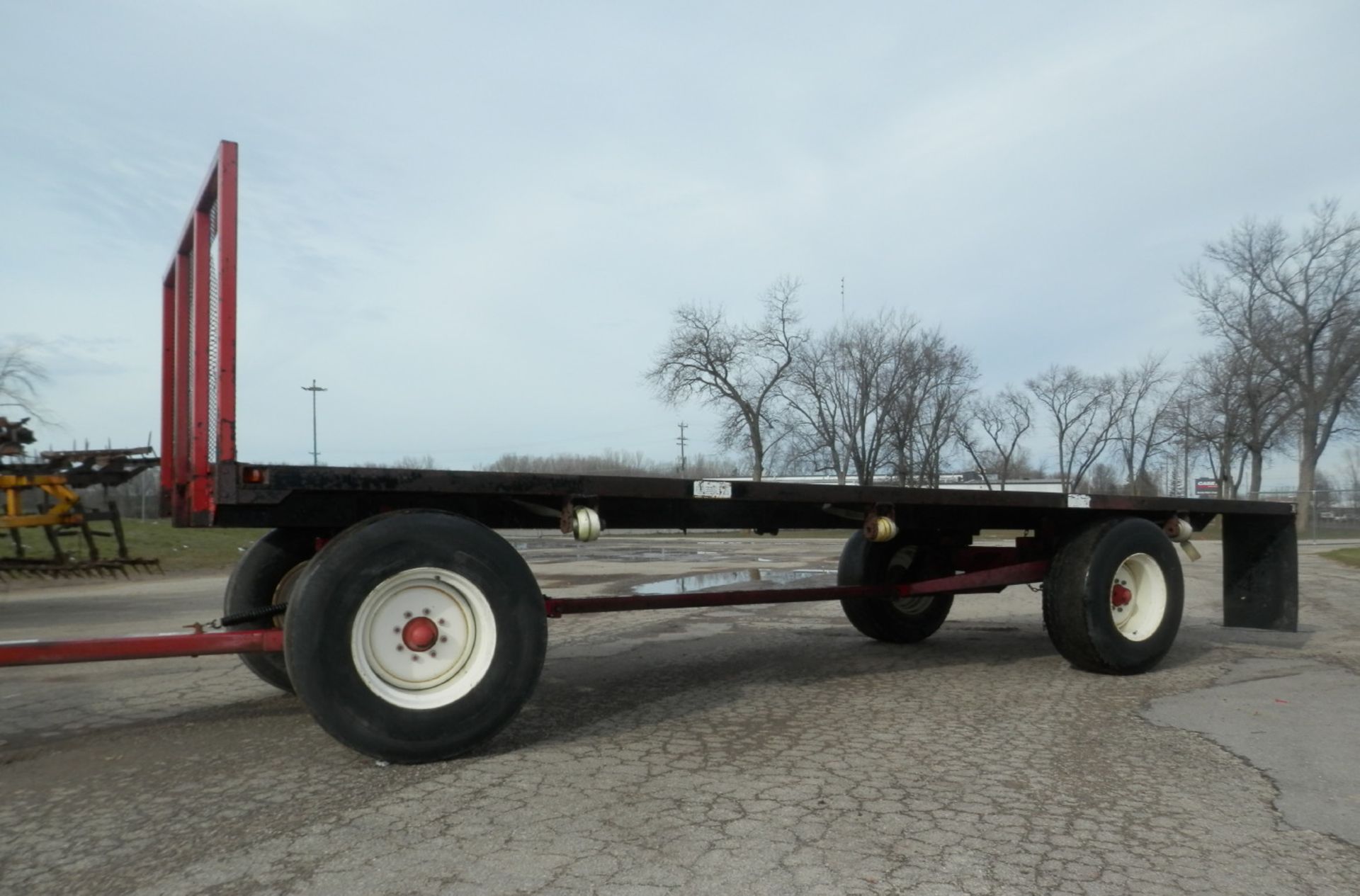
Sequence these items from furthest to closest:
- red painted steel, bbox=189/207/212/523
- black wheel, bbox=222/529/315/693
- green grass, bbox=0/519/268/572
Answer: green grass, bbox=0/519/268/572 → black wheel, bbox=222/529/315/693 → red painted steel, bbox=189/207/212/523

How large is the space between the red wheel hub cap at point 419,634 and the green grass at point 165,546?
13.6 meters

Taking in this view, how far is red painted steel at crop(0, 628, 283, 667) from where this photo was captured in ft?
13.6

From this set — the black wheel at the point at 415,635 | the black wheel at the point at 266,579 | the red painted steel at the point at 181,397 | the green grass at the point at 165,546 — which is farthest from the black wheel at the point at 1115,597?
the green grass at the point at 165,546

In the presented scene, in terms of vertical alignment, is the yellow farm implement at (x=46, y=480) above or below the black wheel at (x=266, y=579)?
above

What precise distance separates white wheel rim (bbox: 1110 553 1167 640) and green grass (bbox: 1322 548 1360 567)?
15.6 meters

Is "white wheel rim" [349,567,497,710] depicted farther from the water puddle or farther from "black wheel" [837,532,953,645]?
the water puddle

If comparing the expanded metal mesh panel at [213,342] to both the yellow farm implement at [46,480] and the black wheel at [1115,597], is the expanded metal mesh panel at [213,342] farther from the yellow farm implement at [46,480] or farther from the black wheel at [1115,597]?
the black wheel at [1115,597]

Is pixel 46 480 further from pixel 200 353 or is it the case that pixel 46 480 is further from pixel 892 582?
pixel 892 582

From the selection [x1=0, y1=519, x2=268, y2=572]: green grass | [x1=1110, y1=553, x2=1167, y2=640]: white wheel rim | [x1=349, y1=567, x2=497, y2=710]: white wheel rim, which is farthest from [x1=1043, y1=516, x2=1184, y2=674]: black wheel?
[x1=0, y1=519, x2=268, y2=572]: green grass

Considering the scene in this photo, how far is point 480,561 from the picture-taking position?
455cm

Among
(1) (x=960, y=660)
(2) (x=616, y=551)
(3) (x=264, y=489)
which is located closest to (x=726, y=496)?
(3) (x=264, y=489)

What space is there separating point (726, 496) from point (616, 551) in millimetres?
21095

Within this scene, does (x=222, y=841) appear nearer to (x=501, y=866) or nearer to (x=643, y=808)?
(x=501, y=866)

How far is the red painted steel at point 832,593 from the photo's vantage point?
21.1ft
